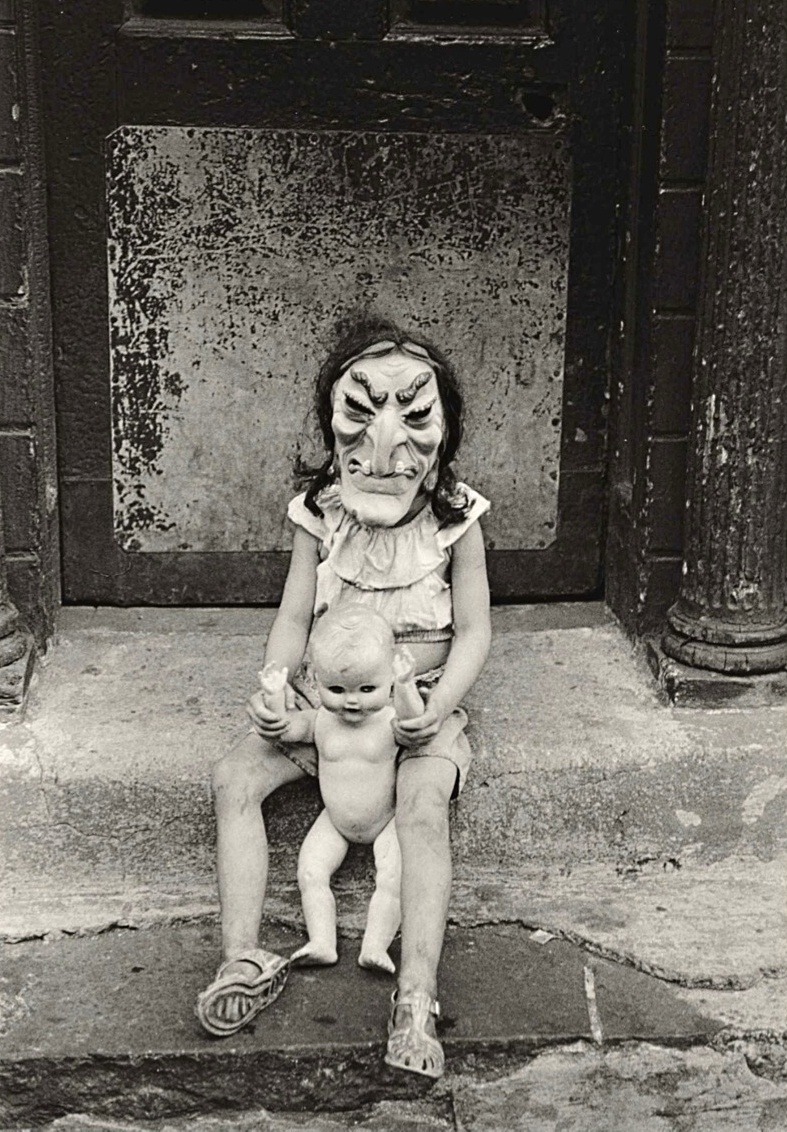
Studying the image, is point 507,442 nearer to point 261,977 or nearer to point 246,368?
point 246,368

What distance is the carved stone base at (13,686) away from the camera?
156 inches

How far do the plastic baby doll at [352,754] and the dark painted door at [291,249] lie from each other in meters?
1.22

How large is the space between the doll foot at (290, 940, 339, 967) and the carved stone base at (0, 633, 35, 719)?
1.03m

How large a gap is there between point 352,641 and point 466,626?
42 cm

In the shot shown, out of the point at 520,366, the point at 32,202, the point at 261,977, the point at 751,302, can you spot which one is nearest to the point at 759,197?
the point at 751,302

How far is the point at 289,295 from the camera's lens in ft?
14.6

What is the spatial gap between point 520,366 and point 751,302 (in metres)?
0.82

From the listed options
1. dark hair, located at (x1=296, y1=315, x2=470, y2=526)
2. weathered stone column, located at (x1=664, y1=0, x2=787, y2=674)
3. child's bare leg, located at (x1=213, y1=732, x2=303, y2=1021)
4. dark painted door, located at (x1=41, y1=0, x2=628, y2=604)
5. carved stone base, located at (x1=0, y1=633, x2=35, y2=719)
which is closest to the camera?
child's bare leg, located at (x1=213, y1=732, x2=303, y2=1021)

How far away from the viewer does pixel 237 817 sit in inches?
135

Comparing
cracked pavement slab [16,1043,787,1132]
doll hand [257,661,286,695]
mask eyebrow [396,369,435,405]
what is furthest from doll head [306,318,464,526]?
cracked pavement slab [16,1043,787,1132]

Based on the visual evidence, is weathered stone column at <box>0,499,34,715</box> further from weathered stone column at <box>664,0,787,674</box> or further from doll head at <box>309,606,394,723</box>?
weathered stone column at <box>664,0,787,674</box>

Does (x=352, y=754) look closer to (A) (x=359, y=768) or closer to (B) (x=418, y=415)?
(A) (x=359, y=768)

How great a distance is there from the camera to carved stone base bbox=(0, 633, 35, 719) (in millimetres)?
3967

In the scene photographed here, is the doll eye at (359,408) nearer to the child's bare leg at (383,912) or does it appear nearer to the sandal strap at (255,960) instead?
the child's bare leg at (383,912)
